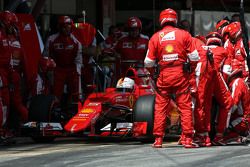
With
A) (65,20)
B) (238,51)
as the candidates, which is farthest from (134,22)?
(238,51)

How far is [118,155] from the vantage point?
35.4ft

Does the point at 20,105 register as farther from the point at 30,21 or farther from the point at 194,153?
the point at 194,153

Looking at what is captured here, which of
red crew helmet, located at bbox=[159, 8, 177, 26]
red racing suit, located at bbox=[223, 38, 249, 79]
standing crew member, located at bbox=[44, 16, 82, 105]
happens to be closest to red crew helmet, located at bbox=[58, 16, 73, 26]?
standing crew member, located at bbox=[44, 16, 82, 105]

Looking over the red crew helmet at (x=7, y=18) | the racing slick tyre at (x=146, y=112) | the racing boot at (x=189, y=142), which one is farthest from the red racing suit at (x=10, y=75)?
the racing boot at (x=189, y=142)

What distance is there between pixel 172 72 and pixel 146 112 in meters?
0.85

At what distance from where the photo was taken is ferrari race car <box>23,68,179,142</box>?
12.4 meters

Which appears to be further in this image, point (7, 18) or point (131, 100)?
point (7, 18)

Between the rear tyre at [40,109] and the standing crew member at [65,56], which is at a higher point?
the standing crew member at [65,56]

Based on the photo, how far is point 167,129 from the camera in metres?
12.8

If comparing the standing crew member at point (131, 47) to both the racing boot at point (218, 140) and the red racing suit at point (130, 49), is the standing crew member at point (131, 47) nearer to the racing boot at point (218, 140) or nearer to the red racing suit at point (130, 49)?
the red racing suit at point (130, 49)

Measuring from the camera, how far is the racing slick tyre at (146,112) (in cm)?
1225

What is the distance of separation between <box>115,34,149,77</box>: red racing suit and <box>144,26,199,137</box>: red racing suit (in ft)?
13.1

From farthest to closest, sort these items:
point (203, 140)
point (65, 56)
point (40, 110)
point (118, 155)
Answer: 1. point (65, 56)
2. point (40, 110)
3. point (203, 140)
4. point (118, 155)

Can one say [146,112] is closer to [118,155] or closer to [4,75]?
[118,155]
